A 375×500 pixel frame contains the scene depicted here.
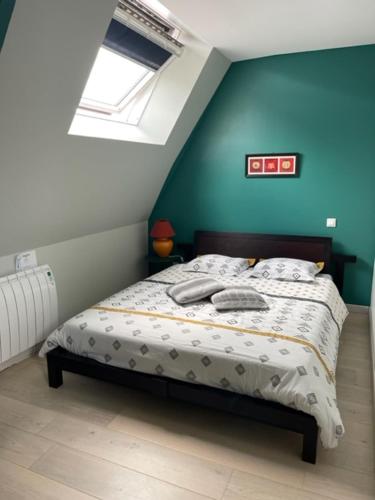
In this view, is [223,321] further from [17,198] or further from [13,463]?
[17,198]

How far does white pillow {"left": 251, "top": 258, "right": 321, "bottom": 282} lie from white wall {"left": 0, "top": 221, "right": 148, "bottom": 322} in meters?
1.46

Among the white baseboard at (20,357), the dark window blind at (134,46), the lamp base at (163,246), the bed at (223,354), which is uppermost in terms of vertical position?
the dark window blind at (134,46)

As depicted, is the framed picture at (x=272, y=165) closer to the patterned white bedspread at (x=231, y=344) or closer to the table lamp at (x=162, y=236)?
the table lamp at (x=162, y=236)

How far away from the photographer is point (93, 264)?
3744mm

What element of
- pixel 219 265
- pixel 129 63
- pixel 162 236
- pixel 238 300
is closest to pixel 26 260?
pixel 162 236

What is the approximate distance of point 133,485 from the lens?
6.07 ft

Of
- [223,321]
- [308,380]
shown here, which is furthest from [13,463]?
[308,380]

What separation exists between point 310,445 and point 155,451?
0.82 meters

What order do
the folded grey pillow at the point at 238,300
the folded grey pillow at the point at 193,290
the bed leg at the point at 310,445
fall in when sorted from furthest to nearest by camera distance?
the folded grey pillow at the point at 193,290 < the folded grey pillow at the point at 238,300 < the bed leg at the point at 310,445

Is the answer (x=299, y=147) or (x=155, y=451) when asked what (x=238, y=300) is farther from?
(x=299, y=147)

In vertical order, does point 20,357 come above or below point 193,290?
below

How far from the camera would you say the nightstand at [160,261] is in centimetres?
424

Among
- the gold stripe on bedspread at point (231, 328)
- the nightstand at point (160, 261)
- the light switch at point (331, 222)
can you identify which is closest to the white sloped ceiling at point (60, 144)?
the nightstand at point (160, 261)

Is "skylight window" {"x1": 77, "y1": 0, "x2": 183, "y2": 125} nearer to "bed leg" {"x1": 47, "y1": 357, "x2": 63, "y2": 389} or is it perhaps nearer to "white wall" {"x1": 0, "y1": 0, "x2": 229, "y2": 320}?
"white wall" {"x1": 0, "y1": 0, "x2": 229, "y2": 320}
